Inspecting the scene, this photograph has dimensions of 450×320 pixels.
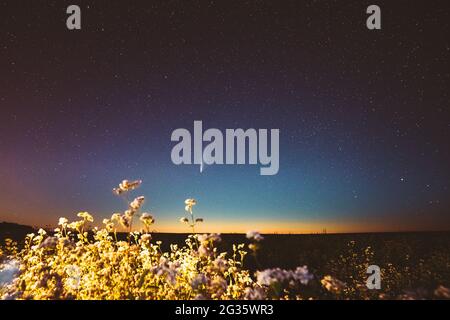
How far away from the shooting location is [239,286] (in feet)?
19.2

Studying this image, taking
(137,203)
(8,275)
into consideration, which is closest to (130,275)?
(137,203)

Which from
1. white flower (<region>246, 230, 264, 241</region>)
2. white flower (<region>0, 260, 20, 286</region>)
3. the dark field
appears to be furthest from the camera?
the dark field

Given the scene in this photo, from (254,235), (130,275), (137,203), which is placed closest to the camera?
(254,235)

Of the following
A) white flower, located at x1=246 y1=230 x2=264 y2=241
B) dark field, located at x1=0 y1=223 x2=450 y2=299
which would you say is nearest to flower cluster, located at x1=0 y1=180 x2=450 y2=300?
white flower, located at x1=246 y1=230 x2=264 y2=241

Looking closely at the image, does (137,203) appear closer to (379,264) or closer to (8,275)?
(8,275)

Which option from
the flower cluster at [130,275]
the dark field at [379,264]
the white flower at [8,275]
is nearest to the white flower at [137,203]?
the flower cluster at [130,275]

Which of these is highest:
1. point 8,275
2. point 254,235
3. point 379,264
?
point 254,235

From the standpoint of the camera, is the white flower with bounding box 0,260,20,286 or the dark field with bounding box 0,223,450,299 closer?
the white flower with bounding box 0,260,20,286

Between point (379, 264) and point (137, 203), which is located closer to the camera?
point (137, 203)

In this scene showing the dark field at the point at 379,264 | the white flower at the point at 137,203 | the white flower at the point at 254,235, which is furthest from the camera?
the dark field at the point at 379,264

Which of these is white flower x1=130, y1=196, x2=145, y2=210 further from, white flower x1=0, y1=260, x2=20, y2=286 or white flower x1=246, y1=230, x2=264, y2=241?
white flower x1=0, y1=260, x2=20, y2=286

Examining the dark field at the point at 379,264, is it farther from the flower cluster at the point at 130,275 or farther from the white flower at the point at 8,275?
the white flower at the point at 8,275

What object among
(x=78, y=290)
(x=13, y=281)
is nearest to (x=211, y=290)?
(x=78, y=290)
